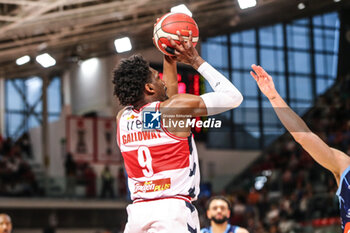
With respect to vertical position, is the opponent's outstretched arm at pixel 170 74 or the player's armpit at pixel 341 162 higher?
the opponent's outstretched arm at pixel 170 74

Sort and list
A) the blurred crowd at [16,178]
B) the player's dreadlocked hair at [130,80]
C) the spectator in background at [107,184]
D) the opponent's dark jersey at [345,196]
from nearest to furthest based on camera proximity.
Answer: the opponent's dark jersey at [345,196], the player's dreadlocked hair at [130,80], the blurred crowd at [16,178], the spectator in background at [107,184]

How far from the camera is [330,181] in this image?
52.0 feet

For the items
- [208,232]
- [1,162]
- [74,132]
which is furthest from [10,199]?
[208,232]

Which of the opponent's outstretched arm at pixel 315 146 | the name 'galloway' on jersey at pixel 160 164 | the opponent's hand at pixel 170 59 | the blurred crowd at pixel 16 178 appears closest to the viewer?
the opponent's outstretched arm at pixel 315 146

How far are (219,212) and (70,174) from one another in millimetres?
16610

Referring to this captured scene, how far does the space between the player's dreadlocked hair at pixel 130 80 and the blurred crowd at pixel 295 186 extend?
32.8 feet

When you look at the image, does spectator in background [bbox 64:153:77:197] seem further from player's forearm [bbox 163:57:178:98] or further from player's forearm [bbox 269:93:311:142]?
player's forearm [bbox 269:93:311:142]

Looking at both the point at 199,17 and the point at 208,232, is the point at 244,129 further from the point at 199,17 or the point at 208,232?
the point at 208,232

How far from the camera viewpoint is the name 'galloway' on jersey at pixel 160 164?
13.4ft

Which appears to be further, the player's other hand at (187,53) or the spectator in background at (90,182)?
the spectator in background at (90,182)

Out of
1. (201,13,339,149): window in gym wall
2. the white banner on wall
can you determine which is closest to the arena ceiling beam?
the white banner on wall

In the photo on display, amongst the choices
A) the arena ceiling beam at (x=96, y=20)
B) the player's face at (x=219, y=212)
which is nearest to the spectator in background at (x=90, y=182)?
the arena ceiling beam at (x=96, y=20)

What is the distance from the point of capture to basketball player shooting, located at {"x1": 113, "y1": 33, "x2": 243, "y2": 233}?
158 inches

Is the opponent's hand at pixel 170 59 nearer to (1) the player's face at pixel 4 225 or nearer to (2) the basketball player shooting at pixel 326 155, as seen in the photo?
(2) the basketball player shooting at pixel 326 155
